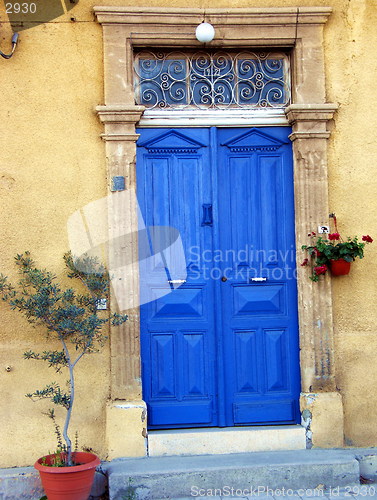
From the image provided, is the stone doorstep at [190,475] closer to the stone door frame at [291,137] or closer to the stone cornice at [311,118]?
the stone door frame at [291,137]

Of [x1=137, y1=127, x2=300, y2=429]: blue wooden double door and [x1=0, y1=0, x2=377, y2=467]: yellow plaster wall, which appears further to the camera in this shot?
[x1=137, y1=127, x2=300, y2=429]: blue wooden double door

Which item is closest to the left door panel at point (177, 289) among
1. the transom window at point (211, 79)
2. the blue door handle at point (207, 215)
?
the blue door handle at point (207, 215)

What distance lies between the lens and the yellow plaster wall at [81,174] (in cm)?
534

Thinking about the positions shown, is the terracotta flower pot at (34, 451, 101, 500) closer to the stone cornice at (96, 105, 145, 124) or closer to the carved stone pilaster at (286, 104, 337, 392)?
the carved stone pilaster at (286, 104, 337, 392)

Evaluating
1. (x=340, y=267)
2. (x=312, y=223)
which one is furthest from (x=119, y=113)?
(x=340, y=267)

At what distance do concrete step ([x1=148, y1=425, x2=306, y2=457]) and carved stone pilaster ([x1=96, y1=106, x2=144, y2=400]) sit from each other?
42 cm

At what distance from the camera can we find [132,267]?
18.0ft

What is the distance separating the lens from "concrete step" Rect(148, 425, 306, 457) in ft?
17.7

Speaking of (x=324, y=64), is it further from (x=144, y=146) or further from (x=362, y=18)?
(x=144, y=146)

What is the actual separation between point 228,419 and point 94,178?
88.1 inches

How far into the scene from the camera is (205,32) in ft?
18.1

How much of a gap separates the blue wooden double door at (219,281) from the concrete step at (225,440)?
4.4 inches

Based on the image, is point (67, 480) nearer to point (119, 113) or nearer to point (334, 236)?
point (334, 236)

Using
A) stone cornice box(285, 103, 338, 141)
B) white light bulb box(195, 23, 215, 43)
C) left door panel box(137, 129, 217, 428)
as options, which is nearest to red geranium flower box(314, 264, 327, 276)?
left door panel box(137, 129, 217, 428)
